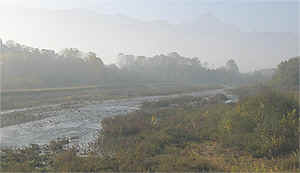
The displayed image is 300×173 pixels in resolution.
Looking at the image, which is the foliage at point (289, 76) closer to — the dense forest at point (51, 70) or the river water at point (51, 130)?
the river water at point (51, 130)

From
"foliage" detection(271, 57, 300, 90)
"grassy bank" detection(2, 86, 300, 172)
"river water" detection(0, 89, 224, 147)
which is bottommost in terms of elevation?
"river water" detection(0, 89, 224, 147)

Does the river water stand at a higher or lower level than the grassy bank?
lower

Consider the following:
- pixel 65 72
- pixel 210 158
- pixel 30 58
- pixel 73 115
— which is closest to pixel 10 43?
pixel 30 58

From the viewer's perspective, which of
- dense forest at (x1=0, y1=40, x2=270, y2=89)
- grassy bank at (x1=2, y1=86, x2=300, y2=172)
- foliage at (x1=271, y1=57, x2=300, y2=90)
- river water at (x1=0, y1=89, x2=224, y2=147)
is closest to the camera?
grassy bank at (x1=2, y1=86, x2=300, y2=172)

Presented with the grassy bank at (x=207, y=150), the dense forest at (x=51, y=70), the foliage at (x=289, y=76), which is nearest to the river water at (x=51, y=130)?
the grassy bank at (x=207, y=150)

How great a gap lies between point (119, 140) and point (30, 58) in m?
73.4

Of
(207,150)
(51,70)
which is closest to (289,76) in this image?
(207,150)

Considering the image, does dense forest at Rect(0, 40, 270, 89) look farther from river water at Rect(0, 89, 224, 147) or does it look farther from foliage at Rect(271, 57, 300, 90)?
foliage at Rect(271, 57, 300, 90)

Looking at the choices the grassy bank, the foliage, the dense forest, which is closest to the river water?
the grassy bank

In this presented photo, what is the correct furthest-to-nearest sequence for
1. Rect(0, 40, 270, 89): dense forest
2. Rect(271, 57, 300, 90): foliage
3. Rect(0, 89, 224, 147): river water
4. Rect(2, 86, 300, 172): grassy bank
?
Rect(0, 40, 270, 89): dense forest < Rect(271, 57, 300, 90): foliage < Rect(0, 89, 224, 147): river water < Rect(2, 86, 300, 172): grassy bank

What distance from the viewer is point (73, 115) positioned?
27.9m

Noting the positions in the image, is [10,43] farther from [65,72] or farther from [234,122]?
[234,122]

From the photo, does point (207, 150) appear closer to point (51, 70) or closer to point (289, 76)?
point (289, 76)

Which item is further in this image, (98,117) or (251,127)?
Result: (98,117)
